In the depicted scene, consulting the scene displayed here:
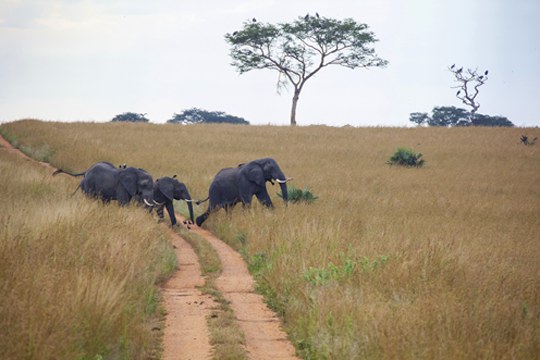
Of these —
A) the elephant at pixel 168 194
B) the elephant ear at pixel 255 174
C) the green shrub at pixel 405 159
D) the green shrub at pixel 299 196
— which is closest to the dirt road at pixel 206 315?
the elephant at pixel 168 194

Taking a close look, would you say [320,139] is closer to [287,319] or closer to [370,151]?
[370,151]

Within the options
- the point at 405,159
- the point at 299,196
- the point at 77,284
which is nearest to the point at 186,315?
the point at 77,284

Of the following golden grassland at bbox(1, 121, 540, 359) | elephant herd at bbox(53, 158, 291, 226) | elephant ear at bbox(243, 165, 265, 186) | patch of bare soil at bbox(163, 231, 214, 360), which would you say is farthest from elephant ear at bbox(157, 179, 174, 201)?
patch of bare soil at bbox(163, 231, 214, 360)

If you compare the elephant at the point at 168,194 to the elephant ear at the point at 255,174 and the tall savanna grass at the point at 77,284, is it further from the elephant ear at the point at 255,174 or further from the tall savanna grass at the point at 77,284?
the tall savanna grass at the point at 77,284

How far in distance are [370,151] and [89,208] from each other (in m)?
26.3

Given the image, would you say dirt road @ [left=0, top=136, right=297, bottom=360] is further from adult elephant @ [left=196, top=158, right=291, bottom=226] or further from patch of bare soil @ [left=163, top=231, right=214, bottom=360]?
adult elephant @ [left=196, top=158, right=291, bottom=226]

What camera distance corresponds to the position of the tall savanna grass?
7.11m

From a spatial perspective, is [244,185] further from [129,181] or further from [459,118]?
[459,118]

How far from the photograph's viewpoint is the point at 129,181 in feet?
61.7

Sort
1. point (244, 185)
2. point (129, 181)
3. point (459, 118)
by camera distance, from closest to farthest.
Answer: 1. point (129, 181)
2. point (244, 185)
3. point (459, 118)

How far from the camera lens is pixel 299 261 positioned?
38.4ft

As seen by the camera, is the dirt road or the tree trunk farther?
the tree trunk

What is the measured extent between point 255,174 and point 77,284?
11976 millimetres

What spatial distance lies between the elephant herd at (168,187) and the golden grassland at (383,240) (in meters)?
0.95
